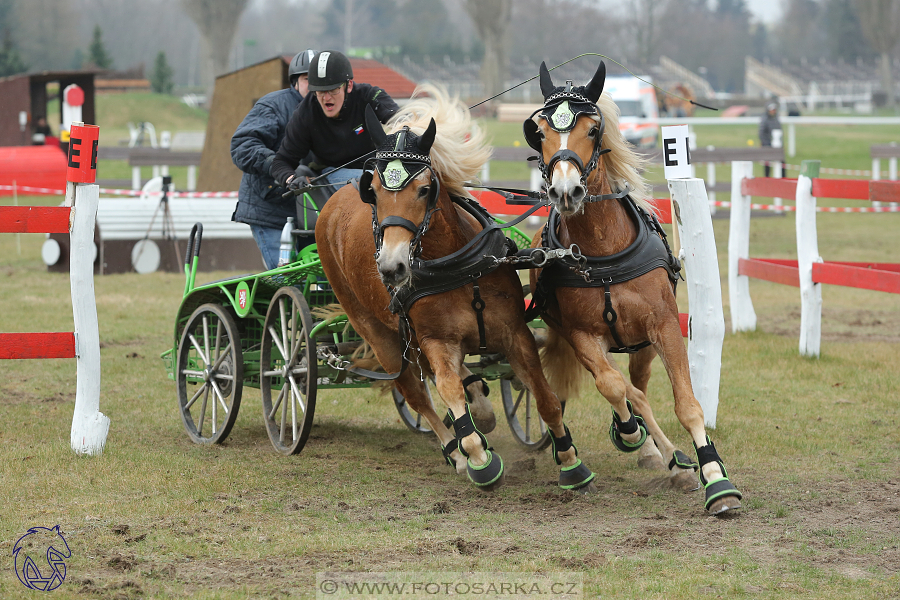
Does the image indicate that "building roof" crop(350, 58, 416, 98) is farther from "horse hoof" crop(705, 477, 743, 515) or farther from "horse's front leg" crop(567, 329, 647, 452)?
"horse hoof" crop(705, 477, 743, 515)

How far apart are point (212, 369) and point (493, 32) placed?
4753 cm

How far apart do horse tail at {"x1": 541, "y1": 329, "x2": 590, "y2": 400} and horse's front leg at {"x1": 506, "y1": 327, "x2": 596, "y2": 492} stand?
23.4 inches

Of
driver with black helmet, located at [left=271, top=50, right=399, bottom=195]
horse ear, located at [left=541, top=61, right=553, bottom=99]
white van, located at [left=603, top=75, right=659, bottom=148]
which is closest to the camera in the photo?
horse ear, located at [left=541, top=61, right=553, bottom=99]

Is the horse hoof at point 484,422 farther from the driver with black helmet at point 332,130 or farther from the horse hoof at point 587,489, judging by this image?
the driver with black helmet at point 332,130

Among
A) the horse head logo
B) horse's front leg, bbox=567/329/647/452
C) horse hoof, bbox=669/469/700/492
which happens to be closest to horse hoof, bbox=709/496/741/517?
horse hoof, bbox=669/469/700/492

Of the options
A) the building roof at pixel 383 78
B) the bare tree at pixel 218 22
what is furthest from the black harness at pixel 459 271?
the bare tree at pixel 218 22

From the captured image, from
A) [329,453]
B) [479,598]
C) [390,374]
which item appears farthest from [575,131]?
[329,453]

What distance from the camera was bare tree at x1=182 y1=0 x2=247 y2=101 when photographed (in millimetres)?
49812

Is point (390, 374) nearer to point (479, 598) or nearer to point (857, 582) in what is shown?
point (479, 598)

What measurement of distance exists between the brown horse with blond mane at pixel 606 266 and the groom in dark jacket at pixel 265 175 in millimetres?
2233

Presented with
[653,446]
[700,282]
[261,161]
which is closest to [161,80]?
[261,161]

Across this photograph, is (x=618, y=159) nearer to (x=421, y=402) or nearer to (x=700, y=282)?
(x=700, y=282)

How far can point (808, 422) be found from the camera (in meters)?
6.11

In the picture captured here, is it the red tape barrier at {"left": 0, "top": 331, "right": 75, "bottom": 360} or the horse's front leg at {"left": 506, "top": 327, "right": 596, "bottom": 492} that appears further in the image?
the red tape barrier at {"left": 0, "top": 331, "right": 75, "bottom": 360}
